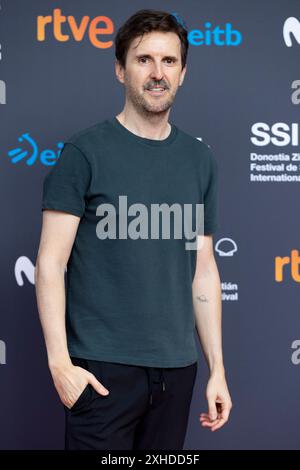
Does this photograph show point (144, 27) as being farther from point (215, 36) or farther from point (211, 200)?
point (215, 36)

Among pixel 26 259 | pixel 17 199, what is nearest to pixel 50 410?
pixel 26 259

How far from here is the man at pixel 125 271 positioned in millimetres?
1562

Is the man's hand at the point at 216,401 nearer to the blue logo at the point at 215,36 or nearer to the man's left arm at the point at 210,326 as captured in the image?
the man's left arm at the point at 210,326

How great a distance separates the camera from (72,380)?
4.95 feet

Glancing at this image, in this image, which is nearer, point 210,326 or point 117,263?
point 117,263

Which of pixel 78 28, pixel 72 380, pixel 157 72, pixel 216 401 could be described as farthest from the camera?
pixel 78 28

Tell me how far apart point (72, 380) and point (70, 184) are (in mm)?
444

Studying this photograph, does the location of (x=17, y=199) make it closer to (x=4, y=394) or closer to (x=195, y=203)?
(x=4, y=394)

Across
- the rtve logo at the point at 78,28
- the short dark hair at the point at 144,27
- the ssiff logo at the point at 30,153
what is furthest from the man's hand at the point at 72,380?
the rtve logo at the point at 78,28

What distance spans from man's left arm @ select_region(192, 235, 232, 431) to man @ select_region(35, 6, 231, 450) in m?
0.09

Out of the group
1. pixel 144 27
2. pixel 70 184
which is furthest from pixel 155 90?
pixel 70 184

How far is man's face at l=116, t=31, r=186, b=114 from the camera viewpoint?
1.64 metres

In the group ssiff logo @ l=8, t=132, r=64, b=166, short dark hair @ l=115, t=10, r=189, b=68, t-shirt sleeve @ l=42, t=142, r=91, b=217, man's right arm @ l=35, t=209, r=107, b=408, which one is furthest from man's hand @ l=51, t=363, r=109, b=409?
ssiff logo @ l=8, t=132, r=64, b=166

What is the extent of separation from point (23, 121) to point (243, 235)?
0.93 m
